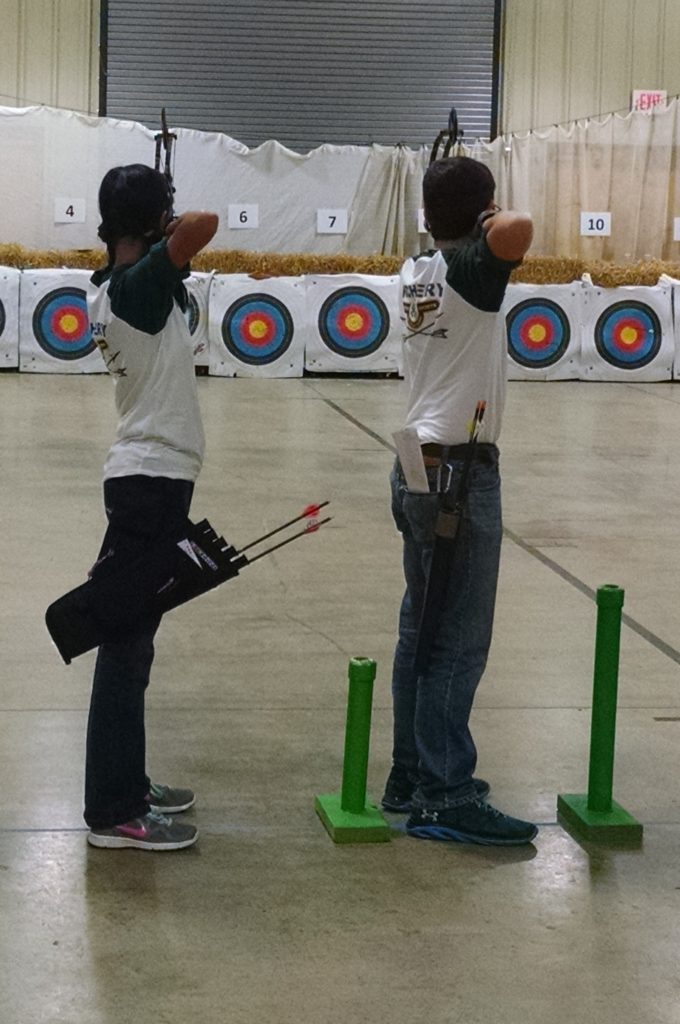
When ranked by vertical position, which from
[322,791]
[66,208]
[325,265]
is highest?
[66,208]

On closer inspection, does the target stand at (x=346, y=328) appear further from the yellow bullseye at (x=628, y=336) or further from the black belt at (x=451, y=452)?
the black belt at (x=451, y=452)

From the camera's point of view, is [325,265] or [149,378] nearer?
[149,378]

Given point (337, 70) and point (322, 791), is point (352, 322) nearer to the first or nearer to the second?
point (337, 70)

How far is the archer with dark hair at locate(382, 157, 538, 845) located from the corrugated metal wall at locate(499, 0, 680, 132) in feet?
36.4

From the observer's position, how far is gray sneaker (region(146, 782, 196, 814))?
3.17 m

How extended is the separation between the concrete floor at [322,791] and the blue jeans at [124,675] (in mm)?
123

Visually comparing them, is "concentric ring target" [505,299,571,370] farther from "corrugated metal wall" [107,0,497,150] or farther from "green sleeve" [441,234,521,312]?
"green sleeve" [441,234,521,312]

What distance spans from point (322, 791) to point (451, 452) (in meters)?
0.85

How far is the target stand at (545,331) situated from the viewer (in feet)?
38.1

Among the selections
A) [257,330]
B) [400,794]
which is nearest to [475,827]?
[400,794]

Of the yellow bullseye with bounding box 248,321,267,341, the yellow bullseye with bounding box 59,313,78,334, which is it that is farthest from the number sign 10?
the yellow bullseye with bounding box 59,313,78,334

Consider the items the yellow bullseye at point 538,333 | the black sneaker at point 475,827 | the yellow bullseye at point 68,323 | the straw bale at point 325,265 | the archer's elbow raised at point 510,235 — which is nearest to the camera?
the archer's elbow raised at point 510,235

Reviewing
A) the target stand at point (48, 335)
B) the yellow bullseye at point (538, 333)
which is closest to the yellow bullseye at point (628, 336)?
the yellow bullseye at point (538, 333)

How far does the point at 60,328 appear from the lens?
11.2 m
